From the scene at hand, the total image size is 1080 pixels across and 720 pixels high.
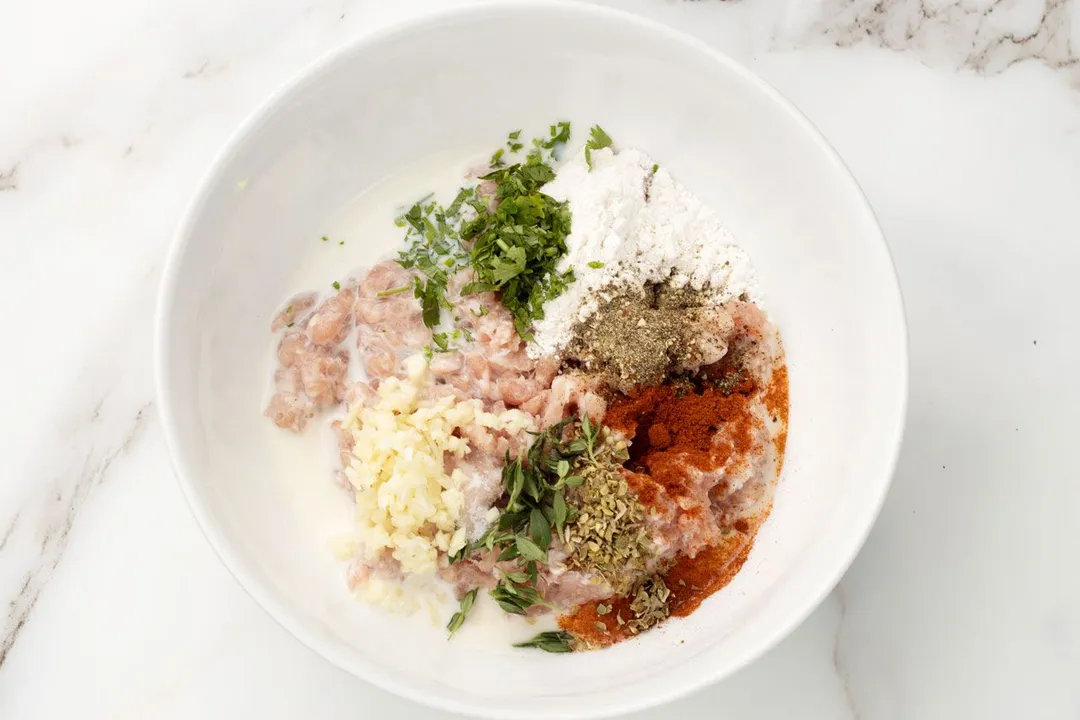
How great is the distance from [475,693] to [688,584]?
0.56m

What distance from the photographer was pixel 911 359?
1.99 meters

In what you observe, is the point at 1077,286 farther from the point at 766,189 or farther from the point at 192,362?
the point at 192,362

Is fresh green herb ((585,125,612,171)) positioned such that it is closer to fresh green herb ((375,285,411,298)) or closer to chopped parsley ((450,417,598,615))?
fresh green herb ((375,285,411,298))

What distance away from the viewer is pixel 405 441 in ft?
5.59

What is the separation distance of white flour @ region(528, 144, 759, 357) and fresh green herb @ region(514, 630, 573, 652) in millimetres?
665

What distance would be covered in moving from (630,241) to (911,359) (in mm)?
780

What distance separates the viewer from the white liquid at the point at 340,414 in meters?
1.88

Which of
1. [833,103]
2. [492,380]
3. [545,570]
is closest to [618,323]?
[492,380]

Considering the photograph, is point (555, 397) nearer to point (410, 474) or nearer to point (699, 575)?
point (410, 474)

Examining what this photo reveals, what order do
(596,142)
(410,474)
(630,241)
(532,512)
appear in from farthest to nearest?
(596,142)
(630,241)
(532,512)
(410,474)

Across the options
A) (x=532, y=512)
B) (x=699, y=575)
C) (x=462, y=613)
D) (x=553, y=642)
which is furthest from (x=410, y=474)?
(x=699, y=575)

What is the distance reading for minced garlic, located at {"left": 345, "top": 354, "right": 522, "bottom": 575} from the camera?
169cm

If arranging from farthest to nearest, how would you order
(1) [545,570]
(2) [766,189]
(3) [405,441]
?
1. (2) [766,189]
2. (1) [545,570]
3. (3) [405,441]

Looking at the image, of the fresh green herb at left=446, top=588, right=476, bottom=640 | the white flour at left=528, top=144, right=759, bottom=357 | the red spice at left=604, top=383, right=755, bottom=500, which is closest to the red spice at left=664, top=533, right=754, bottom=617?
the red spice at left=604, top=383, right=755, bottom=500
